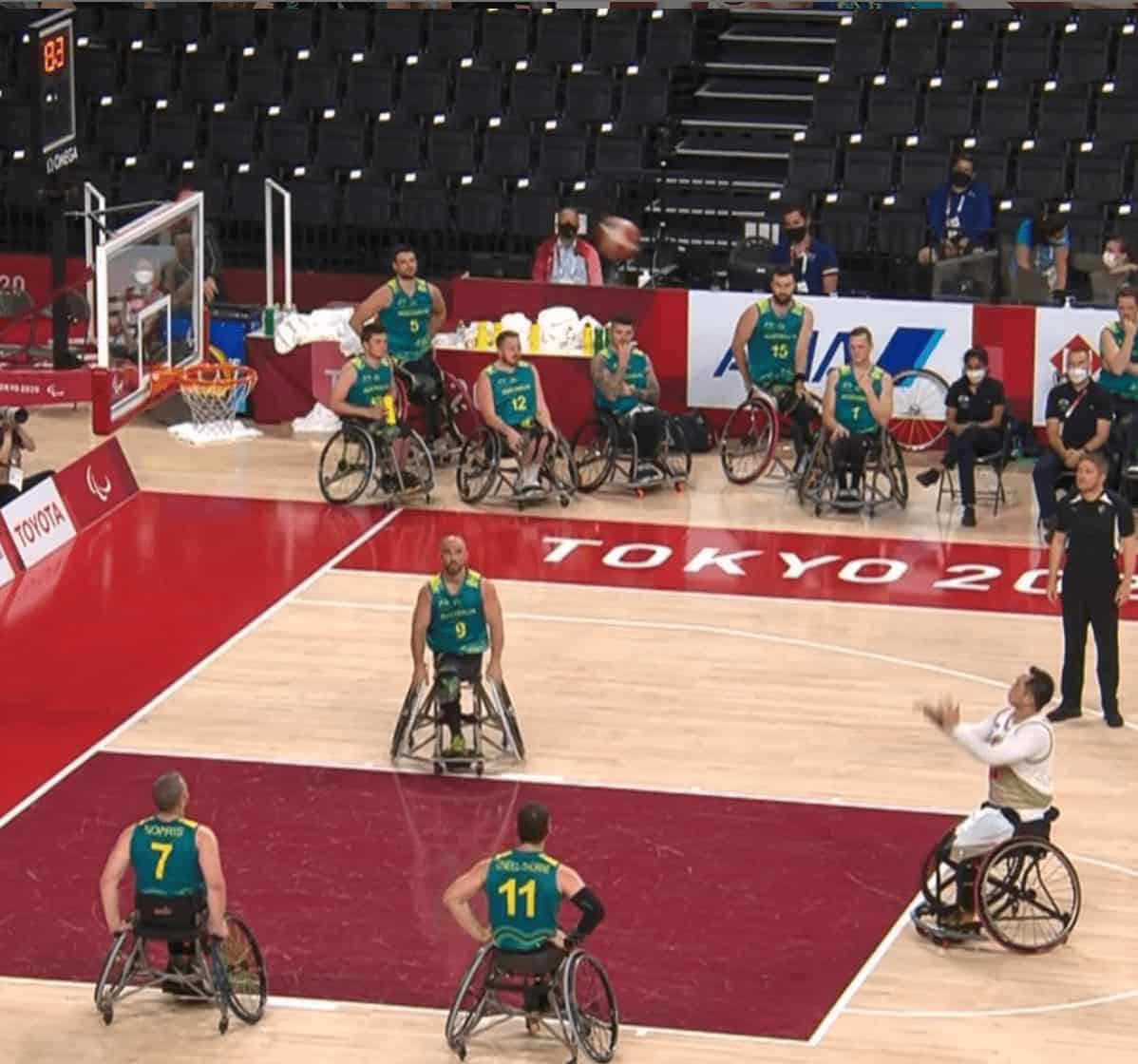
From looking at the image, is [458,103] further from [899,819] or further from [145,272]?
[899,819]

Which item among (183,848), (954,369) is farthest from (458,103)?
(183,848)

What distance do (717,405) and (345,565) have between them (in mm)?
4782

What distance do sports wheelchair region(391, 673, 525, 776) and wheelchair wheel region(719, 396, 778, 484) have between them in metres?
6.48

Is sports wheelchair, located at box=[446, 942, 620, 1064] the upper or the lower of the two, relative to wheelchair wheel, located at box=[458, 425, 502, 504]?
lower

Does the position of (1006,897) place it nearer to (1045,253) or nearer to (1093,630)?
(1093,630)

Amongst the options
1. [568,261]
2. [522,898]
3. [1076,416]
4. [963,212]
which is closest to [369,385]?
[568,261]

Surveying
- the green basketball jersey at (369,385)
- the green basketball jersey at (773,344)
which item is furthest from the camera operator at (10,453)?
the green basketball jersey at (773,344)

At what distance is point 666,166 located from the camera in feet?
91.2

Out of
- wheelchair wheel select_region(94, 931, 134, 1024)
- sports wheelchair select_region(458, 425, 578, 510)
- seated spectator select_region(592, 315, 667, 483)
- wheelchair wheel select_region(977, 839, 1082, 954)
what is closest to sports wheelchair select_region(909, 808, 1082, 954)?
wheelchair wheel select_region(977, 839, 1082, 954)

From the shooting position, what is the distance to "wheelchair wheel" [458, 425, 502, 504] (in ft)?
70.9

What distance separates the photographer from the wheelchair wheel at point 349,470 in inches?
843

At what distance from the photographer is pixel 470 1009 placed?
1258cm

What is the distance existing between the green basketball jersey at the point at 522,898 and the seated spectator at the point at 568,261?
1256cm

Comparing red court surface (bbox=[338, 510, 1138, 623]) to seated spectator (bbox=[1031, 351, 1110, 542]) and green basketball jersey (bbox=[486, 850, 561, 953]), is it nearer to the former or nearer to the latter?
seated spectator (bbox=[1031, 351, 1110, 542])
